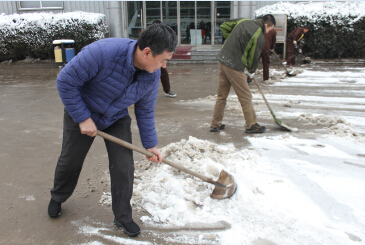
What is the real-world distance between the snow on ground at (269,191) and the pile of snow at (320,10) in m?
8.28

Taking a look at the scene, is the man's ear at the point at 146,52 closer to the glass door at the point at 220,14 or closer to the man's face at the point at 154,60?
the man's face at the point at 154,60

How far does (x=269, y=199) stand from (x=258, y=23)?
2.61 m

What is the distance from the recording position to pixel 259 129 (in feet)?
14.8

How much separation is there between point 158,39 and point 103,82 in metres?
0.49

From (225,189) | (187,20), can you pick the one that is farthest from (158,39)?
(187,20)

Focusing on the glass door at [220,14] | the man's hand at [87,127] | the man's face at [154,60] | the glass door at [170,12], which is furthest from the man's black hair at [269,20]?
the glass door at [170,12]

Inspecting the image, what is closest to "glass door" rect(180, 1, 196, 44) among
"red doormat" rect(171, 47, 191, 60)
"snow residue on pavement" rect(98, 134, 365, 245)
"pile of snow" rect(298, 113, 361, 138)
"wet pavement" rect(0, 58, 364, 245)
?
"red doormat" rect(171, 47, 191, 60)

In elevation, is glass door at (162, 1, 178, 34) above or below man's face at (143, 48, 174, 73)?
above

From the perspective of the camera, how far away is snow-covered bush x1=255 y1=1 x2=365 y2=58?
444 inches

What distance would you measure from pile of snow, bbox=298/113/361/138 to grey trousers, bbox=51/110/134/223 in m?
3.24

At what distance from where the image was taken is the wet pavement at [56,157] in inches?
94.7

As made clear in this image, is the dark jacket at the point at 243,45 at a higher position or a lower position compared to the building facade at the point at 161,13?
lower

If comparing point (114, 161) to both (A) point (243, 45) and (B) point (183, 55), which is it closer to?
(A) point (243, 45)

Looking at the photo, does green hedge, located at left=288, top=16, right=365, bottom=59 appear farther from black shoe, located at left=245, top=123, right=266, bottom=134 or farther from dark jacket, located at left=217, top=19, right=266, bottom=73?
black shoe, located at left=245, top=123, right=266, bottom=134
